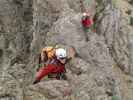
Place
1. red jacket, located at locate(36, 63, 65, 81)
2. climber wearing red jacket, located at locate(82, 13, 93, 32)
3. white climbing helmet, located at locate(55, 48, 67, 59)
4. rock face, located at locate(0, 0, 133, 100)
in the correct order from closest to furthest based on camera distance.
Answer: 1. red jacket, located at locate(36, 63, 65, 81)
2. rock face, located at locate(0, 0, 133, 100)
3. white climbing helmet, located at locate(55, 48, 67, 59)
4. climber wearing red jacket, located at locate(82, 13, 93, 32)

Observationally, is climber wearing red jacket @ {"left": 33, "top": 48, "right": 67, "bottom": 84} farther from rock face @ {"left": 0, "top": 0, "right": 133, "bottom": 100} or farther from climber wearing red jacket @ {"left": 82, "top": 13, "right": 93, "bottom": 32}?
climber wearing red jacket @ {"left": 82, "top": 13, "right": 93, "bottom": 32}

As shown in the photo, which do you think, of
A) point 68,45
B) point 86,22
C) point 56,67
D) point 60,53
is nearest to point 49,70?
point 56,67

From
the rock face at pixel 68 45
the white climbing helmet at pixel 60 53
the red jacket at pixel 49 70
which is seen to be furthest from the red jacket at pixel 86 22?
the red jacket at pixel 49 70

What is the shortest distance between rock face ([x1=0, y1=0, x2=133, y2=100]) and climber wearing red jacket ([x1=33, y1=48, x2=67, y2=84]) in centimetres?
40

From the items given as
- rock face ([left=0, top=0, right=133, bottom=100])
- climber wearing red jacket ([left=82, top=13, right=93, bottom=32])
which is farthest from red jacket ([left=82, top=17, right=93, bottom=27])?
rock face ([left=0, top=0, right=133, bottom=100])

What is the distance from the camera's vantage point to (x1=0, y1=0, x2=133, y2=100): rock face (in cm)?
1836

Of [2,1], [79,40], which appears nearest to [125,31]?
[79,40]

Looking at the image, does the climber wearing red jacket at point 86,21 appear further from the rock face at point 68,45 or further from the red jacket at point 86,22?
the rock face at point 68,45

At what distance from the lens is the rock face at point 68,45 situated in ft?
60.2

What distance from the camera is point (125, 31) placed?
26.1 meters

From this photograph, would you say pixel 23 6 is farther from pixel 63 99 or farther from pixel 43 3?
pixel 63 99

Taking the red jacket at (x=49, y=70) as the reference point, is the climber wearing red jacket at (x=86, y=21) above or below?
above

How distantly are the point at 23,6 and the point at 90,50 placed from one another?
28.4ft

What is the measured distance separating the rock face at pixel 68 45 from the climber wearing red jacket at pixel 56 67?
0.40m
